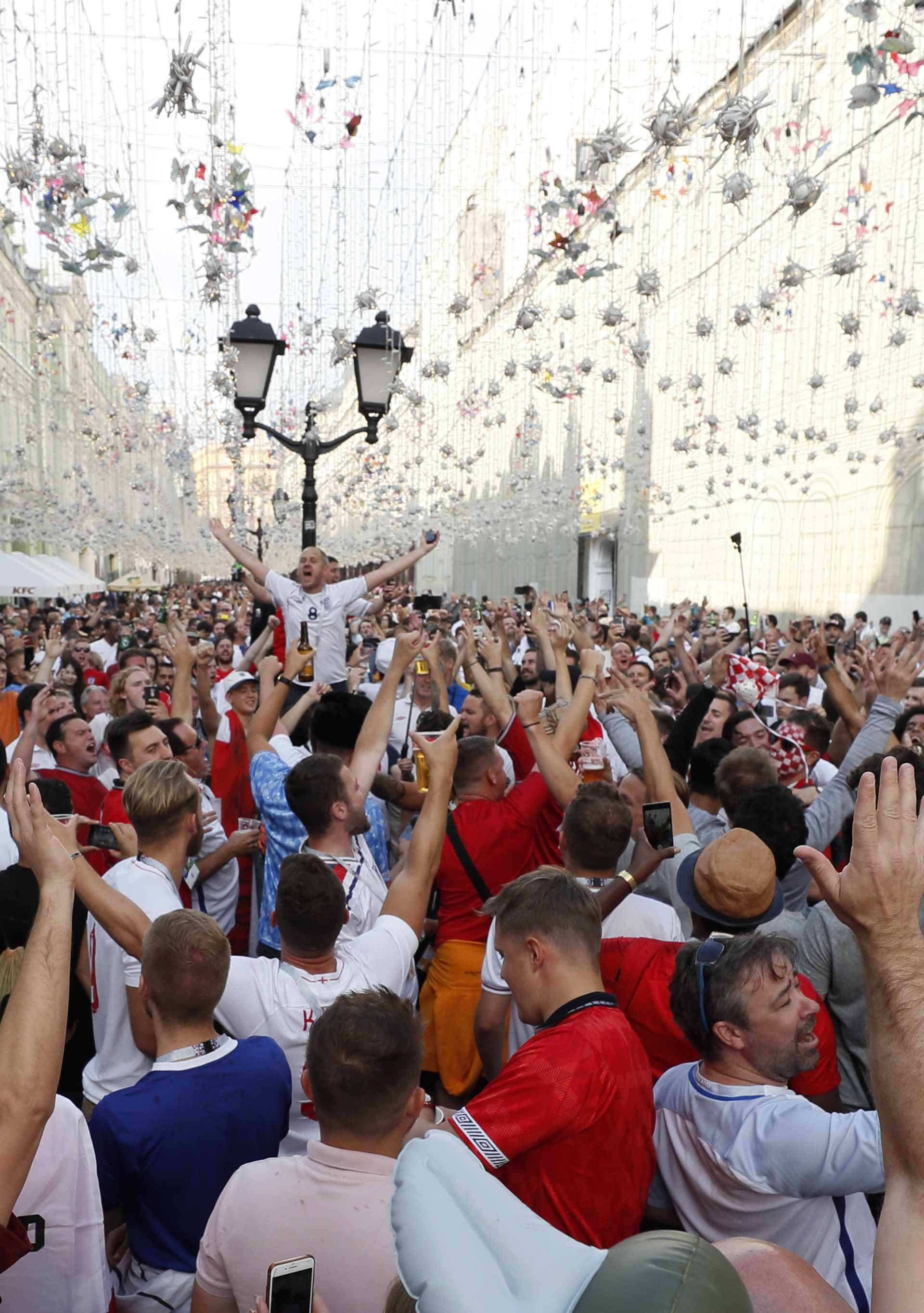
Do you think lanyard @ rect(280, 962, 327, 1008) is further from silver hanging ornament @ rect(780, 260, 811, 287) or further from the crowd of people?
silver hanging ornament @ rect(780, 260, 811, 287)

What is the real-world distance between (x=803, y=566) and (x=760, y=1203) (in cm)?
2967

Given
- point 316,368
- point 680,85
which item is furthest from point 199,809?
point 680,85

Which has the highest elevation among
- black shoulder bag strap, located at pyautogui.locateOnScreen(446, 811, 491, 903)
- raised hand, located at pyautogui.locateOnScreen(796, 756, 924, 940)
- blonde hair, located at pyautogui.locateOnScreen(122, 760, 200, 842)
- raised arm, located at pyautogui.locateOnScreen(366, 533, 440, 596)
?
raised arm, located at pyautogui.locateOnScreen(366, 533, 440, 596)

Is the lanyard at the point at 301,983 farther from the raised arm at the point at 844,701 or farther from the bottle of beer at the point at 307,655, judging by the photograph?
the raised arm at the point at 844,701

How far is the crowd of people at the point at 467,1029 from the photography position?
1432mm

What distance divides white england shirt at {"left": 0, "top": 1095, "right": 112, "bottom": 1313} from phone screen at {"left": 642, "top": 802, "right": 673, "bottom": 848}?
86.5 inches

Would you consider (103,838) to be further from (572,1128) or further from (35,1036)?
(572,1128)

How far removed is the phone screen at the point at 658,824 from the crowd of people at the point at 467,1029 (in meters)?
0.01

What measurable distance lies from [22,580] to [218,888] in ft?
70.0

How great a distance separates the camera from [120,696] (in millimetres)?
8039

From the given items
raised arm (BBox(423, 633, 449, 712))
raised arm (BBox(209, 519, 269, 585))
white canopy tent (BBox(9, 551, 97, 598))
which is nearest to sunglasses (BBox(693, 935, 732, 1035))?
raised arm (BBox(423, 633, 449, 712))

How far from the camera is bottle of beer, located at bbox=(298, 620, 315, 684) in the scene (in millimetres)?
6418

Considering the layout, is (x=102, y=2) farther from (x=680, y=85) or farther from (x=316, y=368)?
(x=680, y=85)

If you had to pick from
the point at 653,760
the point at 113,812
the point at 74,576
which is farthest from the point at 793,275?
the point at 74,576
